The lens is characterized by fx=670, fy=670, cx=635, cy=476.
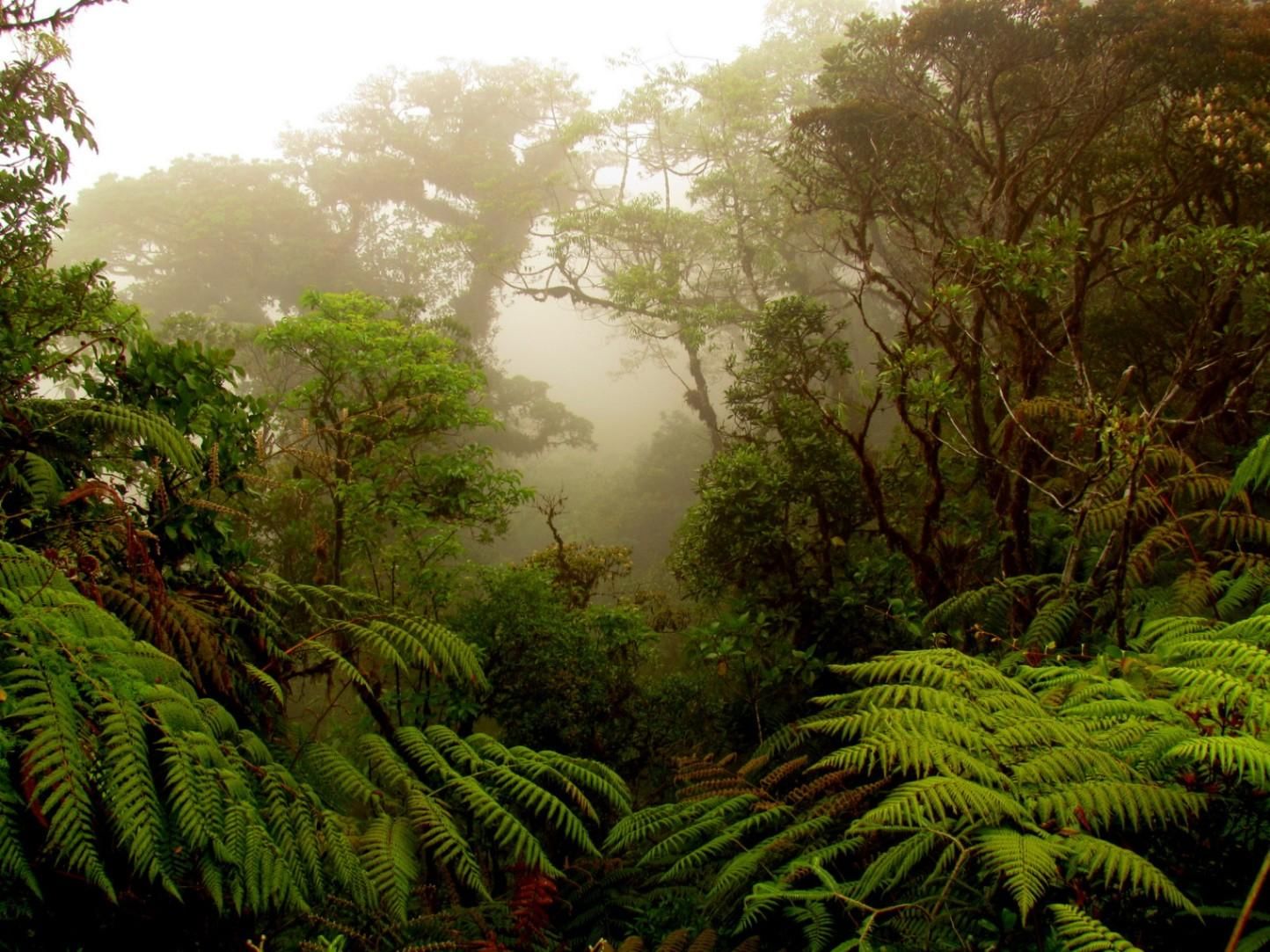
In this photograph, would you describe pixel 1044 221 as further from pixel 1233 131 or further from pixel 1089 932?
pixel 1089 932

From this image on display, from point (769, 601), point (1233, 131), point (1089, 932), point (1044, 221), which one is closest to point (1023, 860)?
point (1089, 932)

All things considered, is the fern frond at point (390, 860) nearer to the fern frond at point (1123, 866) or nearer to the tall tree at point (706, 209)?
the fern frond at point (1123, 866)

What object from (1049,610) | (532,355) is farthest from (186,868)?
(532,355)

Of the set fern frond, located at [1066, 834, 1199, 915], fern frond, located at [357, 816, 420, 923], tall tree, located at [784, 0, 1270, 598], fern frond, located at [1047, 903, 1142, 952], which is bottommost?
fern frond, located at [357, 816, 420, 923]

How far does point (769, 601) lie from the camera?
5.57m

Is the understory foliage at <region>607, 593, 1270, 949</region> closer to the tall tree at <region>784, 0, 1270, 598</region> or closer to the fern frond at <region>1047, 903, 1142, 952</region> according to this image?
the fern frond at <region>1047, 903, 1142, 952</region>

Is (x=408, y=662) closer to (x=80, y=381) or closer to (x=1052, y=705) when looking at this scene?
(x=80, y=381)

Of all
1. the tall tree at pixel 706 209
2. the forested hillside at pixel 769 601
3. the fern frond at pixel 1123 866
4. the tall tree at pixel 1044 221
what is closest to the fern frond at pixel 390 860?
the forested hillside at pixel 769 601

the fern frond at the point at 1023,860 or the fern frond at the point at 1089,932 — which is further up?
the fern frond at the point at 1023,860

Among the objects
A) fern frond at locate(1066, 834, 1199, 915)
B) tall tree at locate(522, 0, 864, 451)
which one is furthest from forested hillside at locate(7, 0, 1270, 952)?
tall tree at locate(522, 0, 864, 451)

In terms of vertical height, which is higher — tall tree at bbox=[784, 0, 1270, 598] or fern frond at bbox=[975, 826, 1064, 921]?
tall tree at bbox=[784, 0, 1270, 598]

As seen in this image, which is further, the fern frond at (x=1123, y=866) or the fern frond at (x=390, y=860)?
the fern frond at (x=390, y=860)

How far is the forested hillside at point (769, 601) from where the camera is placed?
5.13 ft

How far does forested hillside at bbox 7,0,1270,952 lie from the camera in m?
1.56
